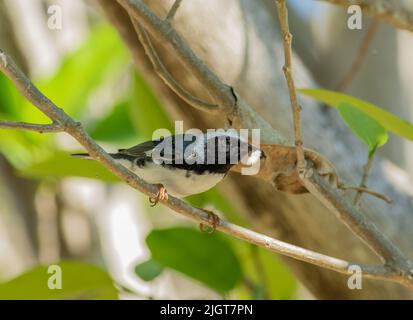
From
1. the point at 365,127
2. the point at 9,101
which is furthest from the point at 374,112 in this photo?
the point at 9,101

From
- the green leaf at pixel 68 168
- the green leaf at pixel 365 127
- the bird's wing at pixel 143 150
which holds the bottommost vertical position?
the green leaf at pixel 365 127

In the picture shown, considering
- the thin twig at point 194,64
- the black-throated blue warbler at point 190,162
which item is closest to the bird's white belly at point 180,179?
the black-throated blue warbler at point 190,162

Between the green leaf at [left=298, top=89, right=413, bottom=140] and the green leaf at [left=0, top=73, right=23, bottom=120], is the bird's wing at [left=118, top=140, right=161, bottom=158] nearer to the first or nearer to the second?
the green leaf at [left=298, top=89, right=413, bottom=140]

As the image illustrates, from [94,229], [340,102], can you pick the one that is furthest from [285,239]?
[94,229]

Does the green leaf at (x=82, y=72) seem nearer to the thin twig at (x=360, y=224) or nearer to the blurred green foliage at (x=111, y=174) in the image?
the blurred green foliage at (x=111, y=174)

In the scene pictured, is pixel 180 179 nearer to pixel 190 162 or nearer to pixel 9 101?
pixel 190 162

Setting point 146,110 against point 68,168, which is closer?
point 68,168
